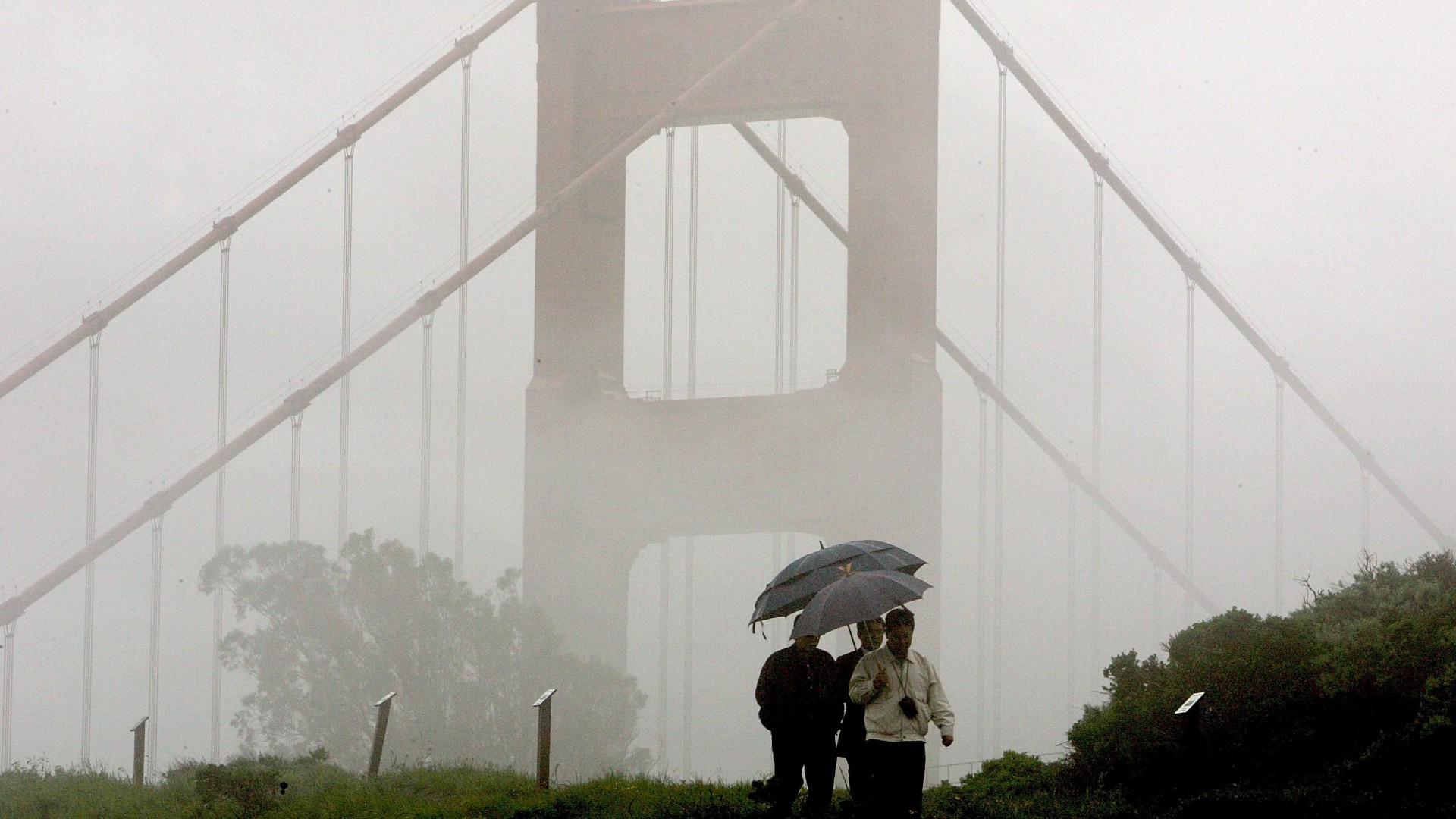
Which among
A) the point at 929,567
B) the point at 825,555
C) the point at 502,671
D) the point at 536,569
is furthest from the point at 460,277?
the point at 825,555

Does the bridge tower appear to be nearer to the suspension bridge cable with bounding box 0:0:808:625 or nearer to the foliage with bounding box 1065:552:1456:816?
the suspension bridge cable with bounding box 0:0:808:625

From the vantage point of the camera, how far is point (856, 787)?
9164 millimetres

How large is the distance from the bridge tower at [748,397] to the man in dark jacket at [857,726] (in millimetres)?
21524

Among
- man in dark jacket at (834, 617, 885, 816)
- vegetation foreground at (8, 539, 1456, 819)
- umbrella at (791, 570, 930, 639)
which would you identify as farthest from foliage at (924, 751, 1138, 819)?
umbrella at (791, 570, 930, 639)

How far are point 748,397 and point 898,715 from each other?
23758 millimetres

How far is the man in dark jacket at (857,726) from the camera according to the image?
9078 mm

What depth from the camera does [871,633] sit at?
29.8 ft

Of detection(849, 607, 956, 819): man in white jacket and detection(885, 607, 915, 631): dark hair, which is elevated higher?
detection(885, 607, 915, 631): dark hair

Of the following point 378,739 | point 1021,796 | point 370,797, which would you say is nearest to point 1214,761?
point 1021,796

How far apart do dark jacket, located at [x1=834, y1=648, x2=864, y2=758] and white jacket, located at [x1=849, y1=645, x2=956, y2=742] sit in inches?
6.6

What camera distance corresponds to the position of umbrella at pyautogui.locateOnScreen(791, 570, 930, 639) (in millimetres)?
8867

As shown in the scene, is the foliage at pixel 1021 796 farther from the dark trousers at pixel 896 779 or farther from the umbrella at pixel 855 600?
the umbrella at pixel 855 600

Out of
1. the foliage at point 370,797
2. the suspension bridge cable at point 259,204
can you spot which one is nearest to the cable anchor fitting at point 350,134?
the suspension bridge cable at point 259,204

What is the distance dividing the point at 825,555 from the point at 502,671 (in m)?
20.3
